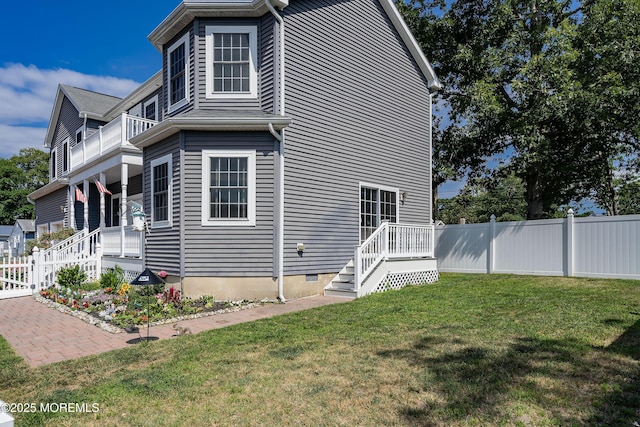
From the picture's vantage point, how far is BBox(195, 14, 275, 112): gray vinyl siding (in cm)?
989

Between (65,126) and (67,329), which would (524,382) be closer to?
(67,329)

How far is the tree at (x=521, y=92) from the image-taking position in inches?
539

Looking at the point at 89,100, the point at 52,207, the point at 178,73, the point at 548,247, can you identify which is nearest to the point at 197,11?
the point at 178,73

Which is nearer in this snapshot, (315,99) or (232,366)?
(232,366)

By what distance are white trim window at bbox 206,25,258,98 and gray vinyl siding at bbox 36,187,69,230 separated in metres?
14.0

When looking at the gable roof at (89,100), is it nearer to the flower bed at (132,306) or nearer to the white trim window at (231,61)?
the white trim window at (231,61)

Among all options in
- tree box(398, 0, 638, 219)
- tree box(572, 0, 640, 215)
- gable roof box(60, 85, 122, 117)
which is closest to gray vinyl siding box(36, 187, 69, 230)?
gable roof box(60, 85, 122, 117)

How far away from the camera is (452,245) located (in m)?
14.6

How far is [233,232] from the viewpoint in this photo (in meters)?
9.55

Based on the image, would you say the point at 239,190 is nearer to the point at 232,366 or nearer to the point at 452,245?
the point at 232,366

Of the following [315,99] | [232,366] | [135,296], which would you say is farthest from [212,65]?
[232,366]

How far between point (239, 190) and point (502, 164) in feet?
42.3

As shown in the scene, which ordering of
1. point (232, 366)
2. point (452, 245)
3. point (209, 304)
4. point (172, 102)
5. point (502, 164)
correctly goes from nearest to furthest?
1. point (232, 366)
2. point (209, 304)
3. point (172, 102)
4. point (452, 245)
5. point (502, 164)

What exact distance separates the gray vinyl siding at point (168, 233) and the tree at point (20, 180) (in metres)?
45.2
